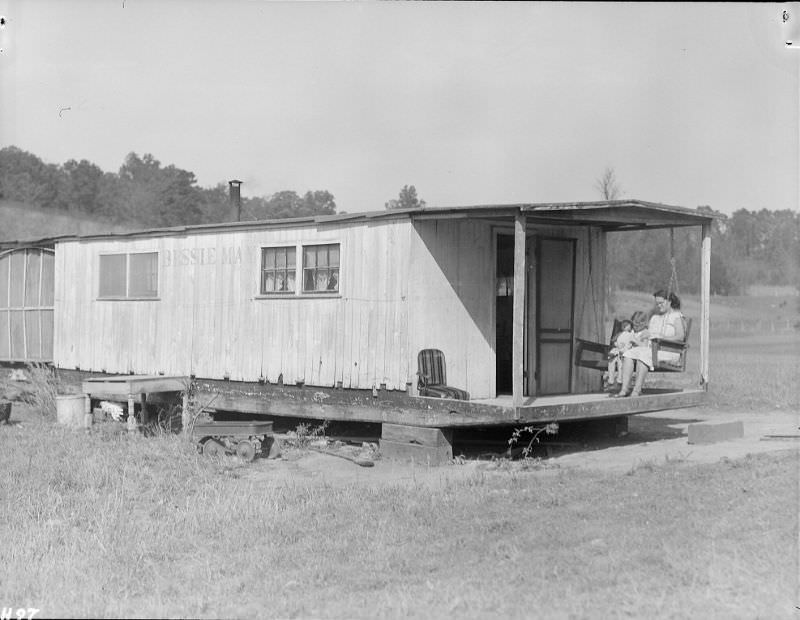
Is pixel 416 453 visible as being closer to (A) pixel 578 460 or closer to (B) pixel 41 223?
(A) pixel 578 460

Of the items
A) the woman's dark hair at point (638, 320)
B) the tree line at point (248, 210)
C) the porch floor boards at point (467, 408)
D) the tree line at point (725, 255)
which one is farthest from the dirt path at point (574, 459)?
the tree line at point (725, 255)

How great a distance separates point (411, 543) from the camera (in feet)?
23.8

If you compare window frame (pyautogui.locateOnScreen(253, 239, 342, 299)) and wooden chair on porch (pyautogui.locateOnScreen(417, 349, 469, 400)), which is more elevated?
window frame (pyautogui.locateOnScreen(253, 239, 342, 299))

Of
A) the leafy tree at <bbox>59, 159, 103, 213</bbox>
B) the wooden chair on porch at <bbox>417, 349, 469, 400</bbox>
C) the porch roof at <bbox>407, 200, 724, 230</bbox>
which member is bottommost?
the wooden chair on porch at <bbox>417, 349, 469, 400</bbox>

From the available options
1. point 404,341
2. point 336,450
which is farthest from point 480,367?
point 336,450

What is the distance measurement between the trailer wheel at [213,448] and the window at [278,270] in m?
2.51

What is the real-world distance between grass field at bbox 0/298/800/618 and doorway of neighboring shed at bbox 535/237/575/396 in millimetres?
2727

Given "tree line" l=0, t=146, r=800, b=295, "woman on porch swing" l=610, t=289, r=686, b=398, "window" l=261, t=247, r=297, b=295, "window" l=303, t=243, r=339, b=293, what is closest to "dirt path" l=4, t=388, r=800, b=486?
"woman on porch swing" l=610, t=289, r=686, b=398

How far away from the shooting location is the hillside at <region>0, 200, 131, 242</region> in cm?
5169

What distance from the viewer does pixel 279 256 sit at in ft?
43.7

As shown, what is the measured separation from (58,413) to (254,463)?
15.2ft

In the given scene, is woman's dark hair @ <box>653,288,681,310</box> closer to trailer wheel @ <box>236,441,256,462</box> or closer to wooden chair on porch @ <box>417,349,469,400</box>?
wooden chair on porch @ <box>417,349,469,400</box>

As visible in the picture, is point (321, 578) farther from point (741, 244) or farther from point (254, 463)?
point (741, 244)

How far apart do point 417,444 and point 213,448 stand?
258 cm
